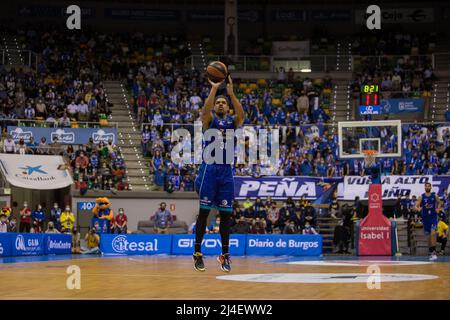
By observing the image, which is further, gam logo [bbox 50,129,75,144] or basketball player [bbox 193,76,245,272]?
gam logo [bbox 50,129,75,144]

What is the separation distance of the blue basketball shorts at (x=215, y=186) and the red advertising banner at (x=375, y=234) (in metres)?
15.4

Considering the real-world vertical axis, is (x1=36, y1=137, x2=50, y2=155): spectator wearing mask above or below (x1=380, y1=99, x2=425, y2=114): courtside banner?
below

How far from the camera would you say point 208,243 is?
25297 millimetres

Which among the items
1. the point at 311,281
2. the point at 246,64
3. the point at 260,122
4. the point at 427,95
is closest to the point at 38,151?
the point at 260,122

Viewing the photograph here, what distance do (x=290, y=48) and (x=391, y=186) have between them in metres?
16.1

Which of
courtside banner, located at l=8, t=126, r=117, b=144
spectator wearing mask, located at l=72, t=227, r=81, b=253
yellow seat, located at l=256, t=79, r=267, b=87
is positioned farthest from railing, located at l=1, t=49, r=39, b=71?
spectator wearing mask, located at l=72, t=227, r=81, b=253

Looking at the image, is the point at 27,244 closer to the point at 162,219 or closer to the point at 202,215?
the point at 162,219

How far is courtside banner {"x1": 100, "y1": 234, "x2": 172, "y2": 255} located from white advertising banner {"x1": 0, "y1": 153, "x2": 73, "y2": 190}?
13.1 feet

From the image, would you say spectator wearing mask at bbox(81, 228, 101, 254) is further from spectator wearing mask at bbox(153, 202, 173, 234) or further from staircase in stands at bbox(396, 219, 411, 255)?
staircase in stands at bbox(396, 219, 411, 255)

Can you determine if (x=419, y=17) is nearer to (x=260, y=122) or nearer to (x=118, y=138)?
(x=260, y=122)

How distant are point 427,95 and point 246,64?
31.1 feet

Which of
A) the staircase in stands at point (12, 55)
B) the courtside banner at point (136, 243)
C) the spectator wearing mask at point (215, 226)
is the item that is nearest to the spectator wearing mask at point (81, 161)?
the courtside banner at point (136, 243)

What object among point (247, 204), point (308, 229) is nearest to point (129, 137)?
point (247, 204)

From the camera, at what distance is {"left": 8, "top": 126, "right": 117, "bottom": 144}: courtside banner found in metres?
30.6
